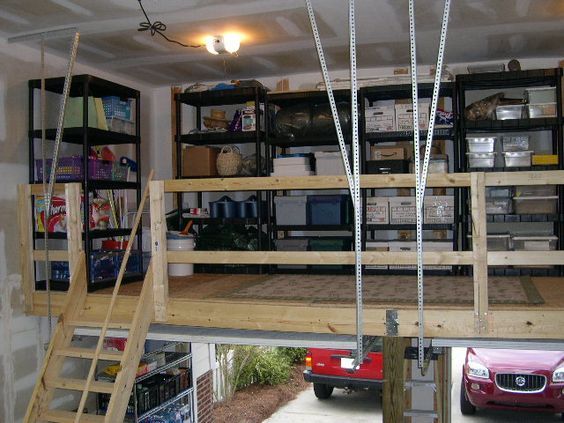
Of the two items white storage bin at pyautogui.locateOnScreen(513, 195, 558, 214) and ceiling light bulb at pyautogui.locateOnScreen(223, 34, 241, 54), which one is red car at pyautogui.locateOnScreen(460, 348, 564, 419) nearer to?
white storage bin at pyautogui.locateOnScreen(513, 195, 558, 214)

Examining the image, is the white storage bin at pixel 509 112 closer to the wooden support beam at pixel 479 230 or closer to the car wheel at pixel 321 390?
the wooden support beam at pixel 479 230

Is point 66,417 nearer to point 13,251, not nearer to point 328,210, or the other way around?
point 13,251

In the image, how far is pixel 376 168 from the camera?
18.6ft

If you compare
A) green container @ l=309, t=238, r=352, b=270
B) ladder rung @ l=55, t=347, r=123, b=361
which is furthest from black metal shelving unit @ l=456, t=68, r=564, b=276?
ladder rung @ l=55, t=347, r=123, b=361

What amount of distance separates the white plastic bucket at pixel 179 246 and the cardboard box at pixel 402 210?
1860 millimetres

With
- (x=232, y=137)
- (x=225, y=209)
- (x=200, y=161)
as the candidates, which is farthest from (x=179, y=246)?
(x=232, y=137)

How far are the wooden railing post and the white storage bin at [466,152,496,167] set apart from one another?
3.32m

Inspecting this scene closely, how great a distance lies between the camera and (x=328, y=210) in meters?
5.61

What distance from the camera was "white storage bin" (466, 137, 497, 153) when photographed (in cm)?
530

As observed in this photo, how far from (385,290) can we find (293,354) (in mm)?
6373

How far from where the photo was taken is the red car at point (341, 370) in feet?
24.7

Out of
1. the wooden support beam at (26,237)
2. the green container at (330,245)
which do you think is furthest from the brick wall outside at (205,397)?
the wooden support beam at (26,237)

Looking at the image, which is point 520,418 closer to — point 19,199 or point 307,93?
point 307,93

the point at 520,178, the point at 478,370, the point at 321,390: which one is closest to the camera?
the point at 520,178
